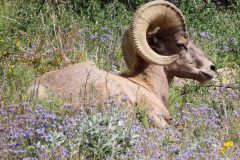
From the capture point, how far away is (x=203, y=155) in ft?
22.4

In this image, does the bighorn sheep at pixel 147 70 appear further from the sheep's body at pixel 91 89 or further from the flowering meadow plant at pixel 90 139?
the flowering meadow plant at pixel 90 139

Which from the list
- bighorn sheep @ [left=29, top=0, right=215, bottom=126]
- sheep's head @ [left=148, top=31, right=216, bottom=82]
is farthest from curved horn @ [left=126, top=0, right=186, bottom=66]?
sheep's head @ [left=148, top=31, right=216, bottom=82]

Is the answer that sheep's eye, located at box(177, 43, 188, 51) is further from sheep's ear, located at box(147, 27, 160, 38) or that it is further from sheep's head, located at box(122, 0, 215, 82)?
sheep's ear, located at box(147, 27, 160, 38)

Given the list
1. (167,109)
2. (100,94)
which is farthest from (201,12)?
(100,94)

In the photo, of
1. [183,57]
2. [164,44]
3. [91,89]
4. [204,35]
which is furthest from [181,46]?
[204,35]

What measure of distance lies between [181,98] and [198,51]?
30.3 inches

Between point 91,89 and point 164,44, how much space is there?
6.69 ft

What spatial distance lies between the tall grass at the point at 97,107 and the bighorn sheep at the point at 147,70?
1.11ft

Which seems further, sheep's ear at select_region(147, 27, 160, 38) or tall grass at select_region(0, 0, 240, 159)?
sheep's ear at select_region(147, 27, 160, 38)

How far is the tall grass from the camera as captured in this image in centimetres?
643

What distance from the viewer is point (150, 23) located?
390 inches

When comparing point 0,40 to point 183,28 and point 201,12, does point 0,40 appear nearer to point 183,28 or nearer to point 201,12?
point 183,28

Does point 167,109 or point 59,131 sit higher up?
point 59,131

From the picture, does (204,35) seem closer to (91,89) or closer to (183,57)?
(183,57)
